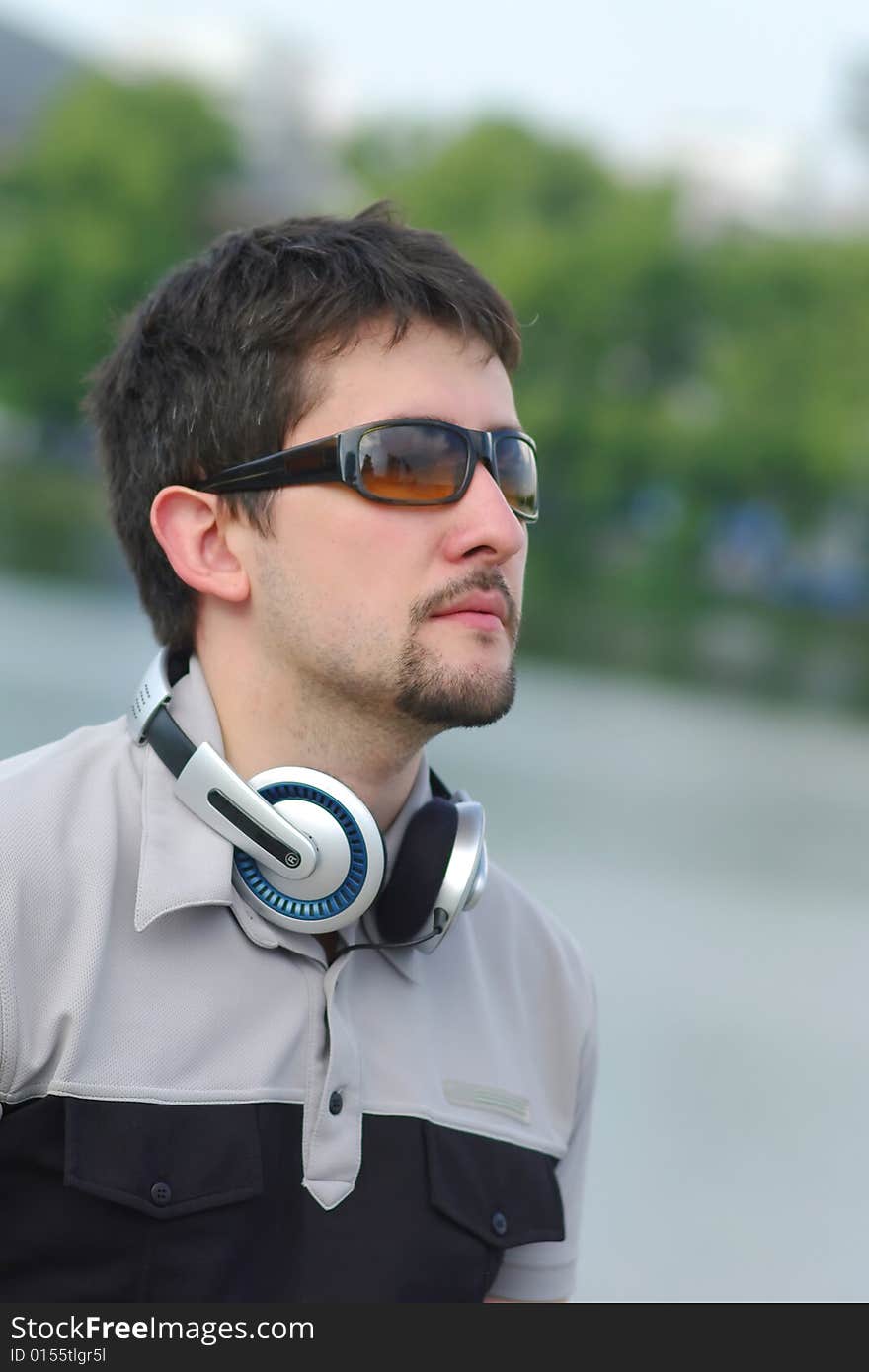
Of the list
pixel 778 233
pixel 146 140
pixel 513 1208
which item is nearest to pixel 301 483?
pixel 513 1208

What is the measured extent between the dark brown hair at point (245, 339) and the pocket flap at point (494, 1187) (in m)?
0.87

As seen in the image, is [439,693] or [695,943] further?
[695,943]

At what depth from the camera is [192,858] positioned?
2137 mm

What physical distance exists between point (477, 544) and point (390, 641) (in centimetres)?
19

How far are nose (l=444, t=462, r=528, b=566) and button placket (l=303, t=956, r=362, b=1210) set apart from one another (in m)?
0.65

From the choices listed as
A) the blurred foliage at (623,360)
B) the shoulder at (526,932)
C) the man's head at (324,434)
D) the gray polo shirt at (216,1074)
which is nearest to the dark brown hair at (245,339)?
the man's head at (324,434)

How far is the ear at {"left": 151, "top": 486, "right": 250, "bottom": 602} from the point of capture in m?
2.39

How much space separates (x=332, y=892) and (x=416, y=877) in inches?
6.0

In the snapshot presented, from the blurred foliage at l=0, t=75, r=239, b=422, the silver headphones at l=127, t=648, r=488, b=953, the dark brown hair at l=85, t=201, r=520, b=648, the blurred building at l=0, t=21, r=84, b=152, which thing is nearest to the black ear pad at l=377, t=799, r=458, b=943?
the silver headphones at l=127, t=648, r=488, b=953

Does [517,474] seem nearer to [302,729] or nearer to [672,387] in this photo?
[302,729]

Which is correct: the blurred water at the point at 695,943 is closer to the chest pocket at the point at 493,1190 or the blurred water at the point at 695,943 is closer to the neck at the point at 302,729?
the chest pocket at the point at 493,1190

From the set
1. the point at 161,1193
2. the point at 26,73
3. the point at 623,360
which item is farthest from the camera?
the point at 26,73

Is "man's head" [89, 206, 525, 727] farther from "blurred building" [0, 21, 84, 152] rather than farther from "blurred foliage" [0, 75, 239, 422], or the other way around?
"blurred building" [0, 21, 84, 152]

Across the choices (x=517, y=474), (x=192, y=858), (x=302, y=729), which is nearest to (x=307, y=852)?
(x=192, y=858)
